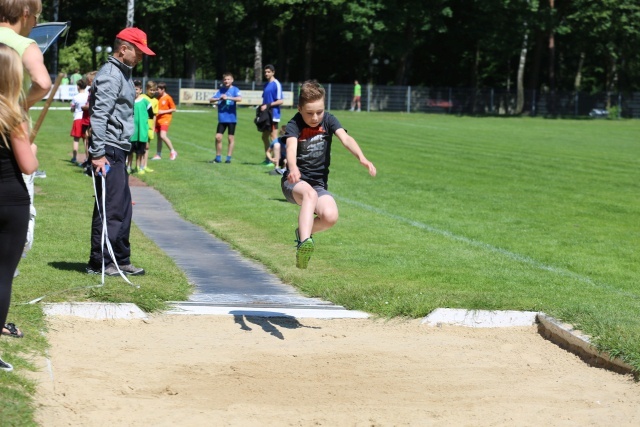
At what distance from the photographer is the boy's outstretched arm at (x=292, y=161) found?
8.23 metres

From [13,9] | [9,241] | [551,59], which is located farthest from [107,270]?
[551,59]

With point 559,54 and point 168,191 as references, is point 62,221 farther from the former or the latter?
point 559,54

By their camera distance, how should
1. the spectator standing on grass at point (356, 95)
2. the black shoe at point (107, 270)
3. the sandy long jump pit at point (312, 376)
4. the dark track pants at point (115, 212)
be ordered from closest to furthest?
the sandy long jump pit at point (312, 376) < the dark track pants at point (115, 212) < the black shoe at point (107, 270) < the spectator standing on grass at point (356, 95)

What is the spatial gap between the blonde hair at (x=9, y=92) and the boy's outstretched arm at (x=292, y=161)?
2859 mm

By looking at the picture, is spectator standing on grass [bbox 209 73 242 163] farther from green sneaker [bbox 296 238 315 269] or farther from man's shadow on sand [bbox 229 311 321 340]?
green sneaker [bbox 296 238 315 269]

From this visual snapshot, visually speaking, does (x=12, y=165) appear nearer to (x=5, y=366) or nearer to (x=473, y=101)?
(x=5, y=366)

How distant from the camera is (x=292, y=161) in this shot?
8273 millimetres

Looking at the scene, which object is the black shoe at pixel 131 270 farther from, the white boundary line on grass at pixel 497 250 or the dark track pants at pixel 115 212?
the white boundary line on grass at pixel 497 250

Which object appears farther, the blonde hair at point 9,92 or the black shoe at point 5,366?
the black shoe at point 5,366

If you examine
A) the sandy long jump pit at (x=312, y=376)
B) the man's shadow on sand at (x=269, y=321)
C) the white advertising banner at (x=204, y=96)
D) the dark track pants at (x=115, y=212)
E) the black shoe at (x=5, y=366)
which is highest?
the dark track pants at (x=115, y=212)

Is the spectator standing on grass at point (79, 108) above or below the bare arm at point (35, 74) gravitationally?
below

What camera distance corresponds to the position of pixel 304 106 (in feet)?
27.7

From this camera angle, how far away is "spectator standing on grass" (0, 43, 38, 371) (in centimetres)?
570

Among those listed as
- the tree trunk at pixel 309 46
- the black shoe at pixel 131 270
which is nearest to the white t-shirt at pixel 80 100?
Result: the black shoe at pixel 131 270
